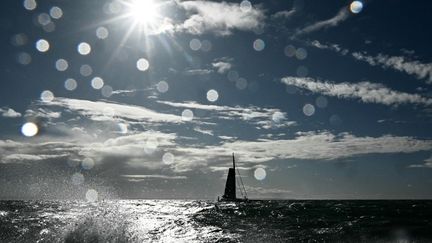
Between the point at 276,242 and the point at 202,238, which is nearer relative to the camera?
the point at 276,242

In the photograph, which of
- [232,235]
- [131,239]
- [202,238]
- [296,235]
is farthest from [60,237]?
[296,235]

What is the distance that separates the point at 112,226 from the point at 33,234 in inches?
251

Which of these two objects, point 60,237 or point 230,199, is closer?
point 60,237

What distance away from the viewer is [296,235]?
28.7m

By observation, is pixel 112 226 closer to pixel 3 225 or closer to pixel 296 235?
pixel 3 225

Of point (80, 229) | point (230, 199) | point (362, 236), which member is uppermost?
point (230, 199)

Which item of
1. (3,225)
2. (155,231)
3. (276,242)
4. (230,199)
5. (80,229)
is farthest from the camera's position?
(230,199)

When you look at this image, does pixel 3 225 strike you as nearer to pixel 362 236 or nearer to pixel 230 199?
pixel 362 236

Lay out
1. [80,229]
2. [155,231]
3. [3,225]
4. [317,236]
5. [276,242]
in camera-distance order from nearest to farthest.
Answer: [276,242]
[317,236]
[80,229]
[155,231]
[3,225]

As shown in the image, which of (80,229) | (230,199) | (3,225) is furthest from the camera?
(230,199)

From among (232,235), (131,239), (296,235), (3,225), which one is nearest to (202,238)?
(232,235)

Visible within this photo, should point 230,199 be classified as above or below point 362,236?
above

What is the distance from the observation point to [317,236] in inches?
1096

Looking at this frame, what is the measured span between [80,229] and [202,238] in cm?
1021
